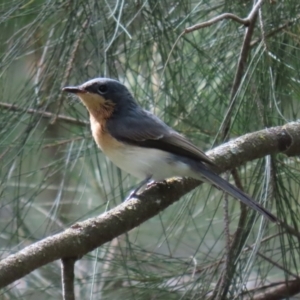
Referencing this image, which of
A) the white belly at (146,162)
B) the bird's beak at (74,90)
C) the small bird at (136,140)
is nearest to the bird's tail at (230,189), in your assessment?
the small bird at (136,140)

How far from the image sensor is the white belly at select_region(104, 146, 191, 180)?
1792 mm

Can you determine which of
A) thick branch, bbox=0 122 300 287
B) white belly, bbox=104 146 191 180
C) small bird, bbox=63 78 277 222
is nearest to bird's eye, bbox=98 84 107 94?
small bird, bbox=63 78 277 222

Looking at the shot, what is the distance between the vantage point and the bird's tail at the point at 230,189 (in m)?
1.51

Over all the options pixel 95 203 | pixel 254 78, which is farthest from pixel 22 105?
pixel 95 203

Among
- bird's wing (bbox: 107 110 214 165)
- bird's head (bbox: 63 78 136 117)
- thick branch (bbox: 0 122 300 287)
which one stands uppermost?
bird's head (bbox: 63 78 136 117)

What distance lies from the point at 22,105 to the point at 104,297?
2.13 feet

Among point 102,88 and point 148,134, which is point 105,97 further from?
point 148,134

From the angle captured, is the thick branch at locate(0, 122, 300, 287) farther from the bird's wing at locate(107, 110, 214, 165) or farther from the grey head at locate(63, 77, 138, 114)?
the grey head at locate(63, 77, 138, 114)

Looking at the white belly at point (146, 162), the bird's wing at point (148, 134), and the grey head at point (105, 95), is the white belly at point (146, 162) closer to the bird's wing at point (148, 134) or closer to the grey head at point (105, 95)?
the bird's wing at point (148, 134)

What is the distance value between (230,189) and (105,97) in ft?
1.67

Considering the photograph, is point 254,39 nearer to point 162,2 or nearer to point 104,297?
point 162,2

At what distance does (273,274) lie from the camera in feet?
9.74

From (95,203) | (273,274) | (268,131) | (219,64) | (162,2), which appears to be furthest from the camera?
(95,203)

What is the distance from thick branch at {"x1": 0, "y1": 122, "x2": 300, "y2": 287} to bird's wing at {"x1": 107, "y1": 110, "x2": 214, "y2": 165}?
0.31 feet
